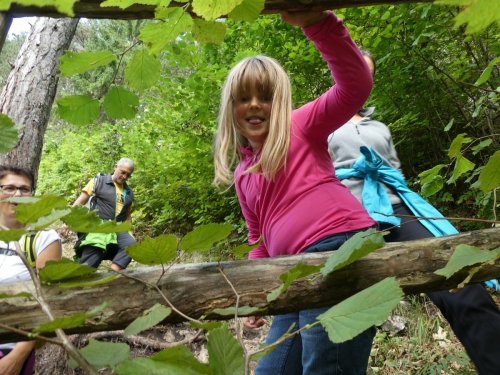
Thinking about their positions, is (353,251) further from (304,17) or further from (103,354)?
(304,17)

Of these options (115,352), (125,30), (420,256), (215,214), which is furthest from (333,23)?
(125,30)

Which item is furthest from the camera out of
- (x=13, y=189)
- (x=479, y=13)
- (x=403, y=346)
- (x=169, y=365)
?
(x=403, y=346)

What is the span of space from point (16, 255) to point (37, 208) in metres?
1.49

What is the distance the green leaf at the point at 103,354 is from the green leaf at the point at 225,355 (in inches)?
4.5

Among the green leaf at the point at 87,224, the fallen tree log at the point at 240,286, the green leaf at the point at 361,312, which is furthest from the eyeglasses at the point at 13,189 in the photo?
the green leaf at the point at 361,312

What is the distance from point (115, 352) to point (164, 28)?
492 mm

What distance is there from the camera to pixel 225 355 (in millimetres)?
418

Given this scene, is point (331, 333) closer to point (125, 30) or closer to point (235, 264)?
point (235, 264)

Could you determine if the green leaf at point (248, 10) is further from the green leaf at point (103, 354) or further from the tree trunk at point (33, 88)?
the tree trunk at point (33, 88)

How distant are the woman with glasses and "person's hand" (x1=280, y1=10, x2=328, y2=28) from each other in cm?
118

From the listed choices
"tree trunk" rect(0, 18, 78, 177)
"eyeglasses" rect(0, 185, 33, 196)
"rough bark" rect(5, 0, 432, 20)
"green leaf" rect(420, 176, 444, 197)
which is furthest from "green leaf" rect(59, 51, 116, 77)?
"tree trunk" rect(0, 18, 78, 177)

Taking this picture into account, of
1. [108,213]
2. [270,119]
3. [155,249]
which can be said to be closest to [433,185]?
[270,119]

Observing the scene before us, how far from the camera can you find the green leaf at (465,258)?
62 centimetres

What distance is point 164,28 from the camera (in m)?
0.60
